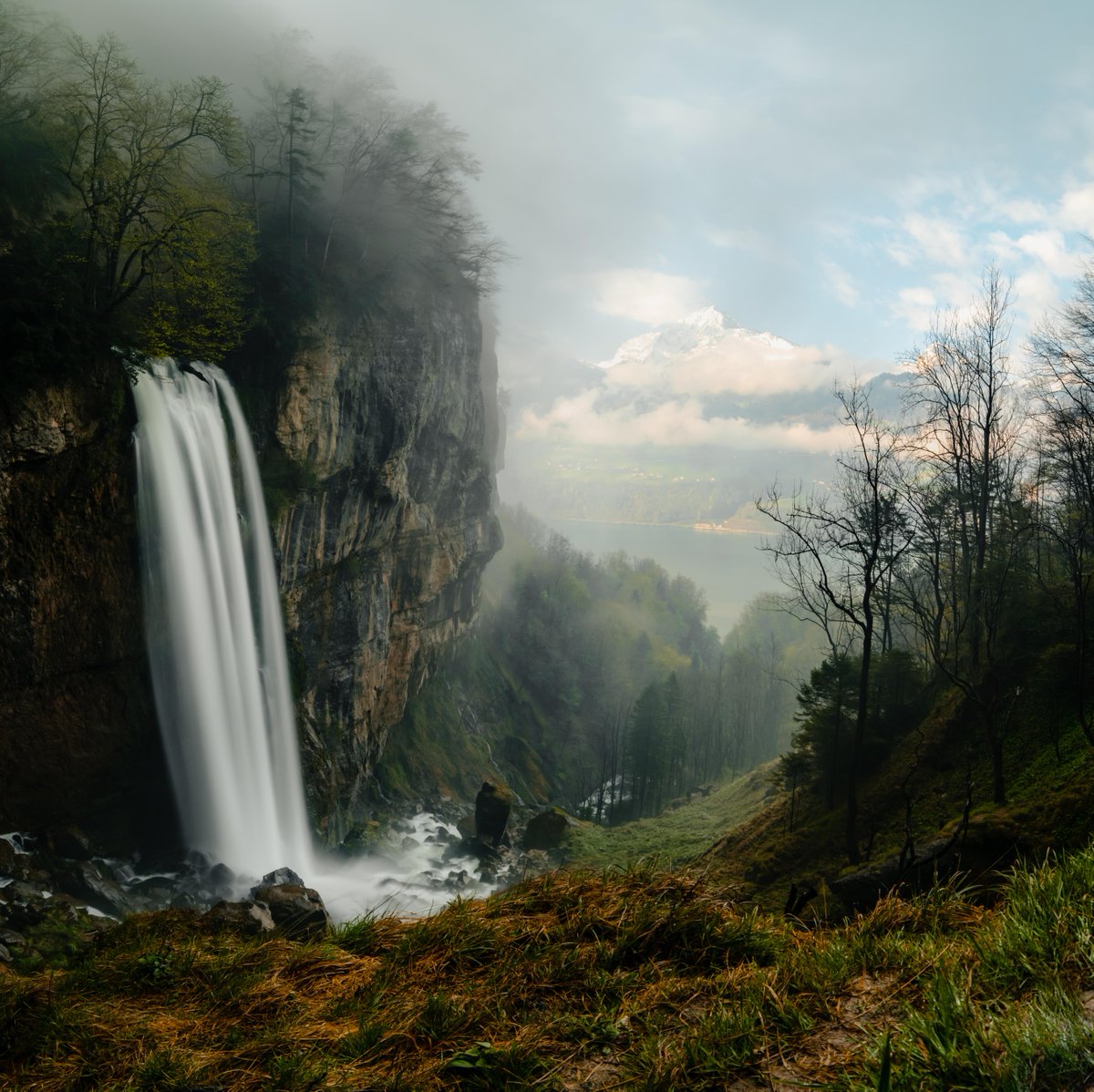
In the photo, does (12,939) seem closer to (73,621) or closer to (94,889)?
(94,889)

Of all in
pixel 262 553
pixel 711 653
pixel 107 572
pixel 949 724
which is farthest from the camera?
pixel 711 653

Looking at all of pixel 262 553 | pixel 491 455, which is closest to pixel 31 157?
pixel 262 553

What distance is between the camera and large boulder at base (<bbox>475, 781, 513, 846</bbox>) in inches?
1284

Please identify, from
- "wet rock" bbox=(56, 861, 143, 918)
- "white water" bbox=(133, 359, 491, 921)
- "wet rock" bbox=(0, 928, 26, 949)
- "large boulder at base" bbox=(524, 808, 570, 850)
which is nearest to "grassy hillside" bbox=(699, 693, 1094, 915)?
"white water" bbox=(133, 359, 491, 921)

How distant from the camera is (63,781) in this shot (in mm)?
17062

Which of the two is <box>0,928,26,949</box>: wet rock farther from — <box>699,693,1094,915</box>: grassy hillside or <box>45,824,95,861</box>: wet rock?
<box>699,693,1094,915</box>: grassy hillside

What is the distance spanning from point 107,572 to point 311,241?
19.7 meters

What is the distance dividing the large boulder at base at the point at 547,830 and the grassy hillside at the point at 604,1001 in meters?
30.5

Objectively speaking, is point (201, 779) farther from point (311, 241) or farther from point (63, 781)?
point (311, 241)

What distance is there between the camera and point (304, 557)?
26016mm

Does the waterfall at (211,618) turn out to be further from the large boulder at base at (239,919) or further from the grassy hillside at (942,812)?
the grassy hillside at (942,812)

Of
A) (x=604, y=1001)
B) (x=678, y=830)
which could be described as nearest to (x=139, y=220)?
(x=604, y=1001)

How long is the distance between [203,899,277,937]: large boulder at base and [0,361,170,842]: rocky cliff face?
36.3 feet

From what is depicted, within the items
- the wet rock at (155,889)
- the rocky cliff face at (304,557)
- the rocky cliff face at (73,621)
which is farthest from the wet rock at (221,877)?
the rocky cliff face at (304,557)
